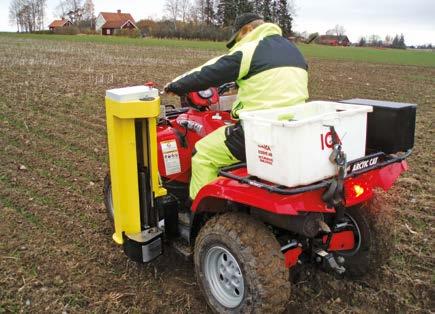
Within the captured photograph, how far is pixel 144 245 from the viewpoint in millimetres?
3299

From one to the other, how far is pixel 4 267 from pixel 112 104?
165 centimetres

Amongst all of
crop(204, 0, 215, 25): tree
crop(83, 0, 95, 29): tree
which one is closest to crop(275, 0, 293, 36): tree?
crop(204, 0, 215, 25): tree

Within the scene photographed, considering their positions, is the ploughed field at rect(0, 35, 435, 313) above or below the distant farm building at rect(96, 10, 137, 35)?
below

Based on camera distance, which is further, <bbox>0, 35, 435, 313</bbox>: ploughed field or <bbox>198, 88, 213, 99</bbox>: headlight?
<bbox>198, 88, 213, 99</bbox>: headlight

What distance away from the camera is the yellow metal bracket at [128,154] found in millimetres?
3092

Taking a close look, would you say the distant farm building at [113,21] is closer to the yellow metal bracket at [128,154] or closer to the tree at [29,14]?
the tree at [29,14]

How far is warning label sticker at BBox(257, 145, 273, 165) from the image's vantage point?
8.21ft

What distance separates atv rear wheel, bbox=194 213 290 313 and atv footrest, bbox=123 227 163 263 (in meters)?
0.41

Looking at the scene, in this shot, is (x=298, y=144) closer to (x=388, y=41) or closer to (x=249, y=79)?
(x=249, y=79)

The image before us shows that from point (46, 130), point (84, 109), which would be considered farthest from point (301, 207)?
point (84, 109)

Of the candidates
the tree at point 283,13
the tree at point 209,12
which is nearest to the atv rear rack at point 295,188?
the tree at point 283,13

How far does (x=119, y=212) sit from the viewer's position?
3.36 metres

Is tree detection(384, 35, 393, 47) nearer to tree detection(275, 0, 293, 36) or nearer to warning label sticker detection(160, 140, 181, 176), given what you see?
tree detection(275, 0, 293, 36)

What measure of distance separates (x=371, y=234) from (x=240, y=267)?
45.6 inches
